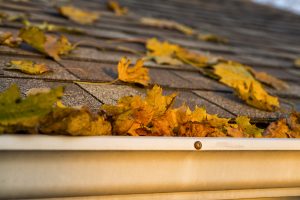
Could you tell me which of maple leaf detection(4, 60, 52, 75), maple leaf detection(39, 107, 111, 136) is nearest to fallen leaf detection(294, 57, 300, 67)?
maple leaf detection(4, 60, 52, 75)

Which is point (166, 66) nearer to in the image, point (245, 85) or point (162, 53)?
point (162, 53)

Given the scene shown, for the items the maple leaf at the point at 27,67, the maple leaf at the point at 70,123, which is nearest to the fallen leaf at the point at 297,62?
the maple leaf at the point at 27,67

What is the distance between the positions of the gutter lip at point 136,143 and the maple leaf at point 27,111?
0.02 meters

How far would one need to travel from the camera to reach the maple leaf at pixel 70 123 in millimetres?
914

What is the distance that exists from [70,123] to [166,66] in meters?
1.16

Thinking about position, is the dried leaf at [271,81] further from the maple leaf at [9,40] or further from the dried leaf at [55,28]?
the maple leaf at [9,40]

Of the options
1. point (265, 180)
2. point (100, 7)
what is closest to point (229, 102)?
point (265, 180)

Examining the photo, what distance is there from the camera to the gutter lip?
0.88 m

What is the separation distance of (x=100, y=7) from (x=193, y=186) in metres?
→ 2.63

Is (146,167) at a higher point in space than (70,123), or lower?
lower

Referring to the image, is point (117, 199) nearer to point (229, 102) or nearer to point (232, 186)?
point (232, 186)

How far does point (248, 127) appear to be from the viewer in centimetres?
132

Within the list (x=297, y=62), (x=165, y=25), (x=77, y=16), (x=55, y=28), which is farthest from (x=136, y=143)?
(x=165, y=25)

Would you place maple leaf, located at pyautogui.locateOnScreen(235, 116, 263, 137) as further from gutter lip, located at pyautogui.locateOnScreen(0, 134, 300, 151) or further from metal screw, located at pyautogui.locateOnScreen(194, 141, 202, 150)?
metal screw, located at pyautogui.locateOnScreen(194, 141, 202, 150)
